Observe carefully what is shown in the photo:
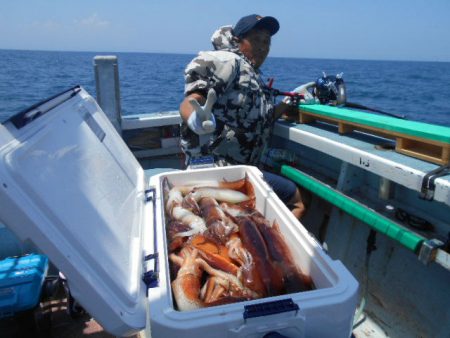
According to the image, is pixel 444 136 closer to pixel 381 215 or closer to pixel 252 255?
pixel 381 215

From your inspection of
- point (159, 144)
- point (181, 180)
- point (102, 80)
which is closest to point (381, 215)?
point (181, 180)

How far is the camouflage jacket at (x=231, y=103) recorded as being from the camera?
3.48 meters

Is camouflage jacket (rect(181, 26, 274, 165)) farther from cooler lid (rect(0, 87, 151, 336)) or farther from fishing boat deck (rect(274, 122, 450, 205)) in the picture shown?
cooler lid (rect(0, 87, 151, 336))

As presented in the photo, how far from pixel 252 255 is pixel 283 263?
0.67ft

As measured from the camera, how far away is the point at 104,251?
1.58m

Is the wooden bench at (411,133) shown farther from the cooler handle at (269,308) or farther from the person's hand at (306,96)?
the cooler handle at (269,308)

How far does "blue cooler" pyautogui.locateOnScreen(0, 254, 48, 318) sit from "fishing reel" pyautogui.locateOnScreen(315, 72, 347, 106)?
350 cm

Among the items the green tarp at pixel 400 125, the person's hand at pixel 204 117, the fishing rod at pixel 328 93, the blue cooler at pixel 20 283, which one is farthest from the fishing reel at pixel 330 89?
the blue cooler at pixel 20 283

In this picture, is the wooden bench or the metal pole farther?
the metal pole

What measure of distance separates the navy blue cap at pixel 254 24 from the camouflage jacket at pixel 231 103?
145mm

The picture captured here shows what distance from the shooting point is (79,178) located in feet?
5.54

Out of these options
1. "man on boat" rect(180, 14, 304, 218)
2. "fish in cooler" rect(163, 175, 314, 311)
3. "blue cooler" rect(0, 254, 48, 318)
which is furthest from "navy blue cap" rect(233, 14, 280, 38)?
"blue cooler" rect(0, 254, 48, 318)

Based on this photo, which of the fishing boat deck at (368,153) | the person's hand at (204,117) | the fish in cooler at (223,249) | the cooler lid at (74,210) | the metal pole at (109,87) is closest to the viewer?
the cooler lid at (74,210)

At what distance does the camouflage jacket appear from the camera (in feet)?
11.4
